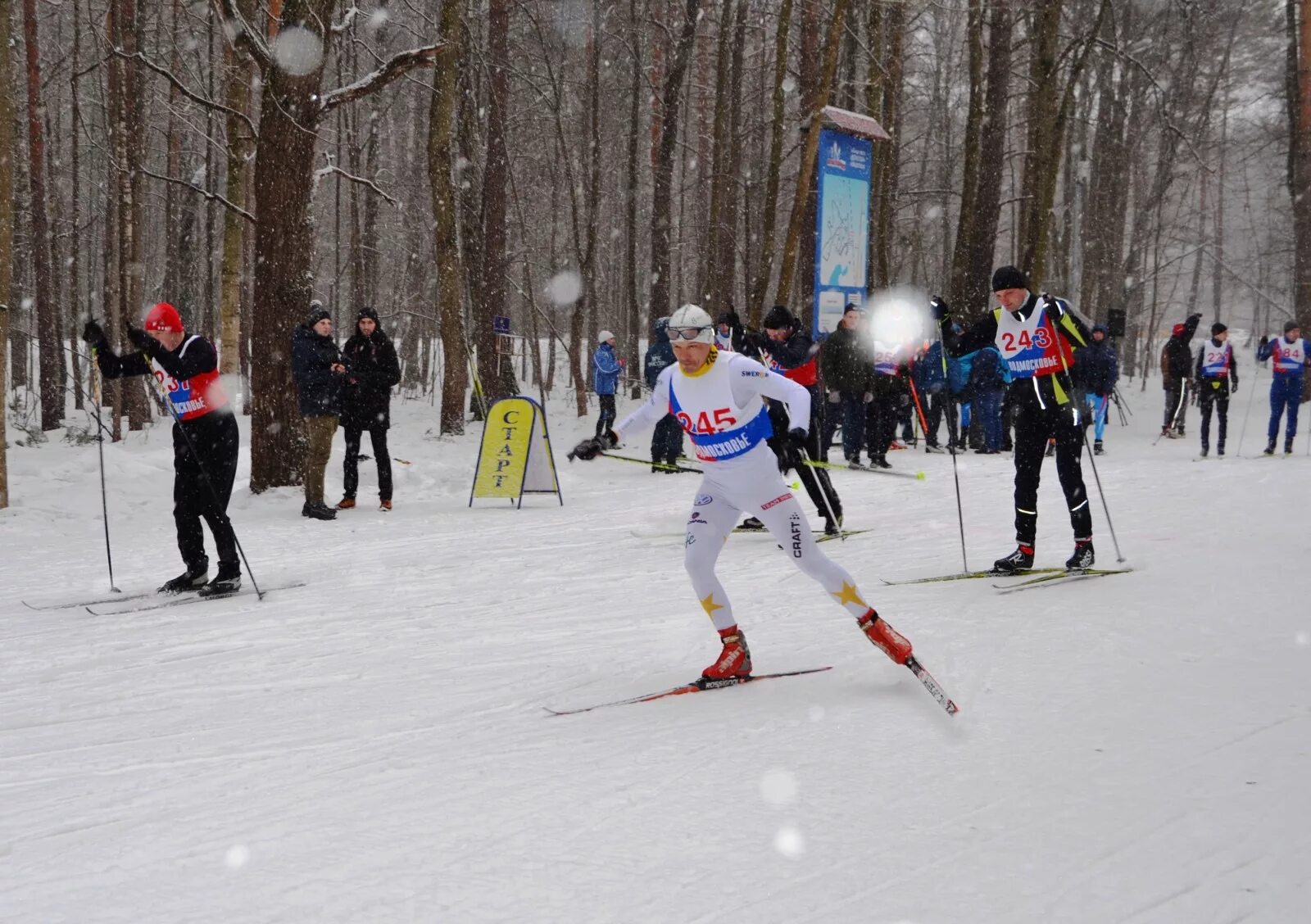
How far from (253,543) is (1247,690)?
25.7ft

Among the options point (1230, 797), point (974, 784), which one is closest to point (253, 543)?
point (974, 784)

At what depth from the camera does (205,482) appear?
723 centimetres

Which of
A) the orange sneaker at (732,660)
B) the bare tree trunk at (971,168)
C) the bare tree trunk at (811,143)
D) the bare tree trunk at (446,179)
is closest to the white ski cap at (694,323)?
the orange sneaker at (732,660)

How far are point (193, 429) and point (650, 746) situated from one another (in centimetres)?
455

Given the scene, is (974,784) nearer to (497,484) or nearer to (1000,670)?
(1000,670)

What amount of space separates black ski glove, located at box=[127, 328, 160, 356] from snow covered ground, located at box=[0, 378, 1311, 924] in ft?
5.74

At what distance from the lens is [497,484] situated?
11602mm

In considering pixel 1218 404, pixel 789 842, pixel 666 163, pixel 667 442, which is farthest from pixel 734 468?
pixel 666 163

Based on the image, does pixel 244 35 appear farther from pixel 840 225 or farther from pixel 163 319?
pixel 840 225

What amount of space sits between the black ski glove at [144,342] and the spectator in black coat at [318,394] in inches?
141

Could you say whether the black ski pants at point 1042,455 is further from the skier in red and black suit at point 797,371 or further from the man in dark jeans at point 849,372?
the man in dark jeans at point 849,372

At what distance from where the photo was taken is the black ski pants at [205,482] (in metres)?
7.30

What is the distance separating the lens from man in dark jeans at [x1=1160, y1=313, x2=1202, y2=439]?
1741 cm

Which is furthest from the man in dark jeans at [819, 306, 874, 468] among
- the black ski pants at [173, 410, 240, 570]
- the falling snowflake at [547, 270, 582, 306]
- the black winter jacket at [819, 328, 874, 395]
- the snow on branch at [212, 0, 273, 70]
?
the falling snowflake at [547, 270, 582, 306]
